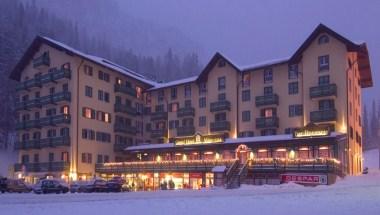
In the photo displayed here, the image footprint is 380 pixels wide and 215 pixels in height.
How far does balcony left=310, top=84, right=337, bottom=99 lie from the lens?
65.1m

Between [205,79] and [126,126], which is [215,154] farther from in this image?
[126,126]

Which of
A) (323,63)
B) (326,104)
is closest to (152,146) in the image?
(326,104)

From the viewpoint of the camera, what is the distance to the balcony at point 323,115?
64625 millimetres

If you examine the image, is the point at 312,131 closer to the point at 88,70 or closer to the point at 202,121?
the point at 202,121

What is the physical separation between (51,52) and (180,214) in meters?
61.7

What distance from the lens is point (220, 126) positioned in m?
76.9

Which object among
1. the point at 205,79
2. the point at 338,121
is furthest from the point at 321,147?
the point at 205,79

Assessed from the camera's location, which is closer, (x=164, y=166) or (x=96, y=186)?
(x=96, y=186)

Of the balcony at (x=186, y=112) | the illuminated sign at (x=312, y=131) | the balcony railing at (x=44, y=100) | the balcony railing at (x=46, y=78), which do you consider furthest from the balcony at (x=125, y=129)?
the illuminated sign at (x=312, y=131)

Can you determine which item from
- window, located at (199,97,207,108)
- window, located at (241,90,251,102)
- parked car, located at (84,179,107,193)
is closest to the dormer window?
window, located at (241,90,251,102)

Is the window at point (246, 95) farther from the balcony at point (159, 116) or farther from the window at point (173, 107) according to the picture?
the balcony at point (159, 116)

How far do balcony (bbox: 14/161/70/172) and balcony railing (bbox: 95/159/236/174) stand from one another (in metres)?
4.87

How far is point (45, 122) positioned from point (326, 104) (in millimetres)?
41059

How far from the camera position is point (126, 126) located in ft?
282
